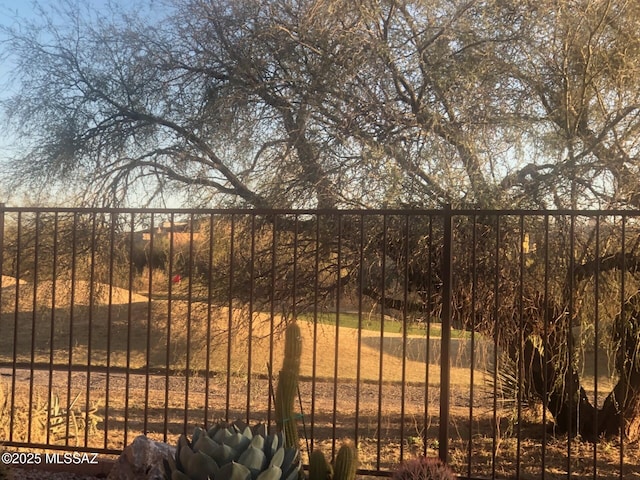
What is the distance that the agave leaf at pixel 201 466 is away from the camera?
106 inches

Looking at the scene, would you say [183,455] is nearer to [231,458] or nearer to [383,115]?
[231,458]

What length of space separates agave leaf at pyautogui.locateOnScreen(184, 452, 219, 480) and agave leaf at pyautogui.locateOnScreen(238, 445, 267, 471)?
0.12m

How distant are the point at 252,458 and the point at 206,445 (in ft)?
0.71

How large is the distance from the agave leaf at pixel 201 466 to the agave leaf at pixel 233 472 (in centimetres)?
4

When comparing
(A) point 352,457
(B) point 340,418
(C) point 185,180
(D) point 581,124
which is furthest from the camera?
(B) point 340,418

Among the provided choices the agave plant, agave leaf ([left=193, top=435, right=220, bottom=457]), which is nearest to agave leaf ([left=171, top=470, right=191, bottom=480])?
the agave plant

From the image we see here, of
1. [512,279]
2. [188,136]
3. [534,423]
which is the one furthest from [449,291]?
[534,423]

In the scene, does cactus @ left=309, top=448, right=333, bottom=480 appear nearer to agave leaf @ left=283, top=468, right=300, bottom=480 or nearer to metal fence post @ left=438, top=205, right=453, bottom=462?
agave leaf @ left=283, top=468, right=300, bottom=480

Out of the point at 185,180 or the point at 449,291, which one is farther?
the point at 185,180

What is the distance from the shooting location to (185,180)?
6.64 meters

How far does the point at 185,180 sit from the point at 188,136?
49cm

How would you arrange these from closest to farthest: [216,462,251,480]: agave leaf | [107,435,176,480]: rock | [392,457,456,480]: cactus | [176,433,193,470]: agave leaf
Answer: [216,462,251,480]: agave leaf → [176,433,193,470]: agave leaf → [392,457,456,480]: cactus → [107,435,176,480]: rock

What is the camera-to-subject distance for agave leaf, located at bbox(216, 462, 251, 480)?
8.68 ft

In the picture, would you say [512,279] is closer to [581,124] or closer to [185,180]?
[581,124]
